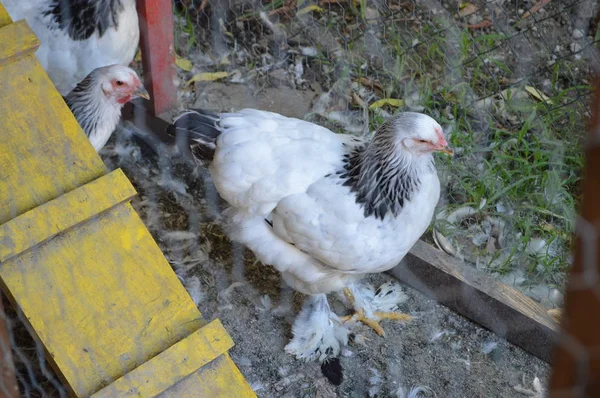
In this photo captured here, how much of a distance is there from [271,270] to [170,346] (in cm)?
88

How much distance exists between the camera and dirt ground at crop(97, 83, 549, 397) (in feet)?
7.34

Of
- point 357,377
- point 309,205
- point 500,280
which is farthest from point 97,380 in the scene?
point 500,280

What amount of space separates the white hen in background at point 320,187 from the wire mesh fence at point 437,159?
312mm

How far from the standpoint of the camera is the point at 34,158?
71.7 inches

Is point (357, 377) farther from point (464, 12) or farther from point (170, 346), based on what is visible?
point (464, 12)

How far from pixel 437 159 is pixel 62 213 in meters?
1.50

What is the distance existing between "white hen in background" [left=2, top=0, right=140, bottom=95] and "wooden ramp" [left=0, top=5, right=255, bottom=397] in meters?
0.75

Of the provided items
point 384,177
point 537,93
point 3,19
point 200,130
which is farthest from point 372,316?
point 3,19

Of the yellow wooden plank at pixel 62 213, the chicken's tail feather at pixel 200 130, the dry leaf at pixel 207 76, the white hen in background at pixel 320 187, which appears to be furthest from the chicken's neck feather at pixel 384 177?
the dry leaf at pixel 207 76

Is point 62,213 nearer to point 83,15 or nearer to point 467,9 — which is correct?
point 83,15

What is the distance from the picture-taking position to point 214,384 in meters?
A: 1.74

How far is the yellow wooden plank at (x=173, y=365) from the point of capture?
1647 mm

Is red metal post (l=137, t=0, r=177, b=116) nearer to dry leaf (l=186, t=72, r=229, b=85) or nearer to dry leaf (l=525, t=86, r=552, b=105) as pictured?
dry leaf (l=186, t=72, r=229, b=85)

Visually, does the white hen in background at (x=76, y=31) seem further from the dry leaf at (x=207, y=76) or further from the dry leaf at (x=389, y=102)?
the dry leaf at (x=389, y=102)
